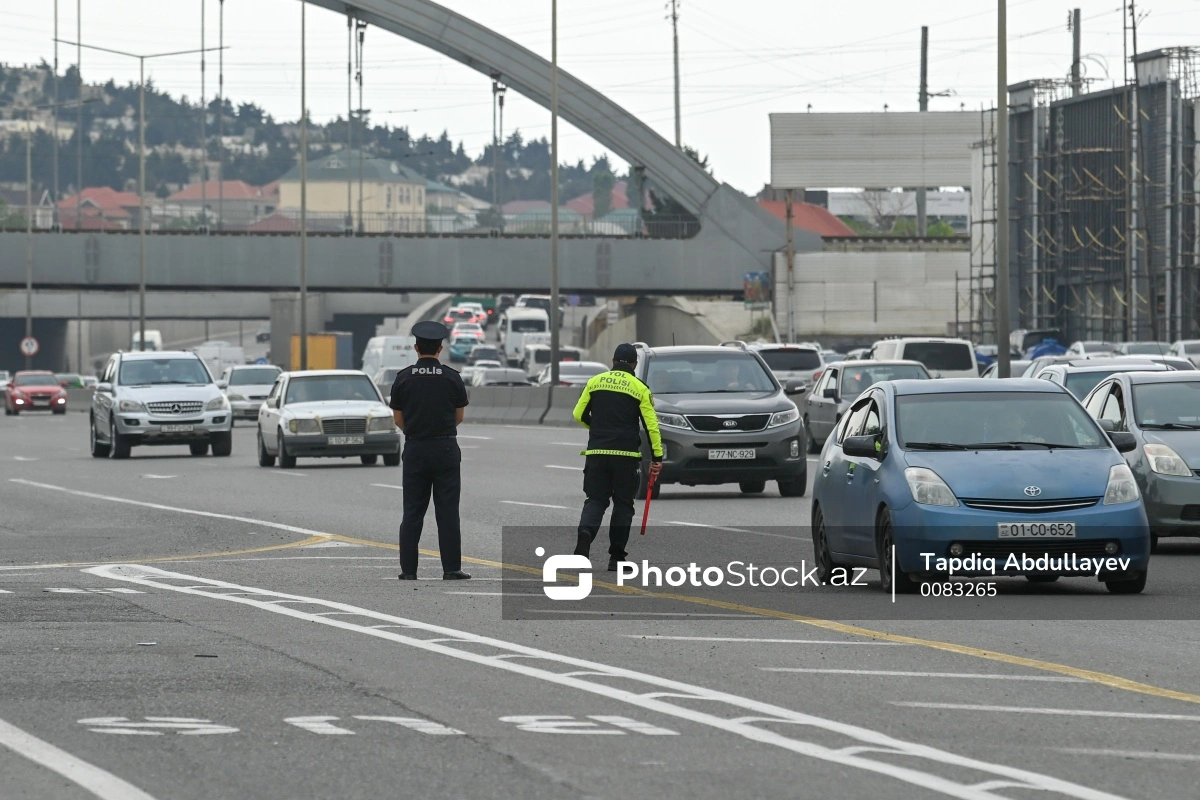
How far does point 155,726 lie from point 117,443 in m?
28.8

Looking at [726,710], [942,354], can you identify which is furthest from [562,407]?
[726,710]

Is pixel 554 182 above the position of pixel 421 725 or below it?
above

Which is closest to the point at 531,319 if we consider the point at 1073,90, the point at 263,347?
the point at 1073,90

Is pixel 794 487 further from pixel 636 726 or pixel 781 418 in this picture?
pixel 636 726

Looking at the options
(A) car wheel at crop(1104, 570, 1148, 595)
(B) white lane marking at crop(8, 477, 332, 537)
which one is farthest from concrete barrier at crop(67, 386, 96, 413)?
(A) car wheel at crop(1104, 570, 1148, 595)

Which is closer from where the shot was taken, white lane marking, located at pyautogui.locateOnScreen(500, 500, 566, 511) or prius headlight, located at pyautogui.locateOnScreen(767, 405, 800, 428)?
white lane marking, located at pyautogui.locateOnScreen(500, 500, 566, 511)

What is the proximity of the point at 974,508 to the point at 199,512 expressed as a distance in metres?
11.5

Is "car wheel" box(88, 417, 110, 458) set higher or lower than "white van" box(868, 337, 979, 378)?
lower

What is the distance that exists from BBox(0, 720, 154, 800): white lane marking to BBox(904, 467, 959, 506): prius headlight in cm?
632

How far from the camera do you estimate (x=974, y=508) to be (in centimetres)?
1302

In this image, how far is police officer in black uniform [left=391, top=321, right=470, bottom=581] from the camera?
14.4m

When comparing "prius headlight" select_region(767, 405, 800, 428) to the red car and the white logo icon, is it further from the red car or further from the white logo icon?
the red car

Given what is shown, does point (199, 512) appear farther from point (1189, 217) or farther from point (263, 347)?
point (263, 347)

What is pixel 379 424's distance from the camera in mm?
32719
